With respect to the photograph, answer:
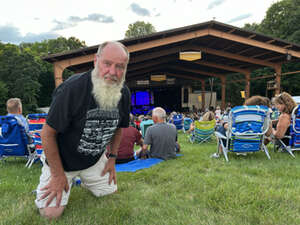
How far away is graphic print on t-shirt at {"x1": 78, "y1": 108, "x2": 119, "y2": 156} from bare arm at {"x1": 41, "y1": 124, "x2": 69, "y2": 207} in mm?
217

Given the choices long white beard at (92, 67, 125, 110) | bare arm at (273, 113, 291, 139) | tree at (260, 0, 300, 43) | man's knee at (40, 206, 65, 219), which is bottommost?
man's knee at (40, 206, 65, 219)

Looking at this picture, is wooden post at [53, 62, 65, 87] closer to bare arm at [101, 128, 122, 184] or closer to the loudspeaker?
bare arm at [101, 128, 122, 184]

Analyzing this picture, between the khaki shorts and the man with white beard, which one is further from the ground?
the man with white beard

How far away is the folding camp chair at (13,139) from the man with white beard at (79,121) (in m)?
2.21

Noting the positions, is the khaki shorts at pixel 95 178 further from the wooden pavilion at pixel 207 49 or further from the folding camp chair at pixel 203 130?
the wooden pavilion at pixel 207 49

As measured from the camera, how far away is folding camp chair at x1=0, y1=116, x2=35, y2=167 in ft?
11.2

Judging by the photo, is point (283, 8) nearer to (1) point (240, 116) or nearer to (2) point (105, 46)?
(1) point (240, 116)

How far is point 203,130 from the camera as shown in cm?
583

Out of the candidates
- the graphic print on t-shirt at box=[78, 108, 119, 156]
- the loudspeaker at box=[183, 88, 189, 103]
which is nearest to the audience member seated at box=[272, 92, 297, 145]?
the graphic print on t-shirt at box=[78, 108, 119, 156]

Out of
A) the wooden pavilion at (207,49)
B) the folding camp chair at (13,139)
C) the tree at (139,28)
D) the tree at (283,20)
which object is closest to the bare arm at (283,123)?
the folding camp chair at (13,139)

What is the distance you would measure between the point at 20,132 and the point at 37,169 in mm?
761

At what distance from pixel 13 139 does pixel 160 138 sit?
2716mm

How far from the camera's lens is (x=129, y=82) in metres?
19.0

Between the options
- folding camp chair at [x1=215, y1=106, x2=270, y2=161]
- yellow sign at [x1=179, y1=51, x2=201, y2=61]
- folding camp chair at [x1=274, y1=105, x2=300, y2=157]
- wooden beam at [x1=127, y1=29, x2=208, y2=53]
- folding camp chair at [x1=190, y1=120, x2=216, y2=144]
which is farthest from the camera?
yellow sign at [x1=179, y1=51, x2=201, y2=61]
